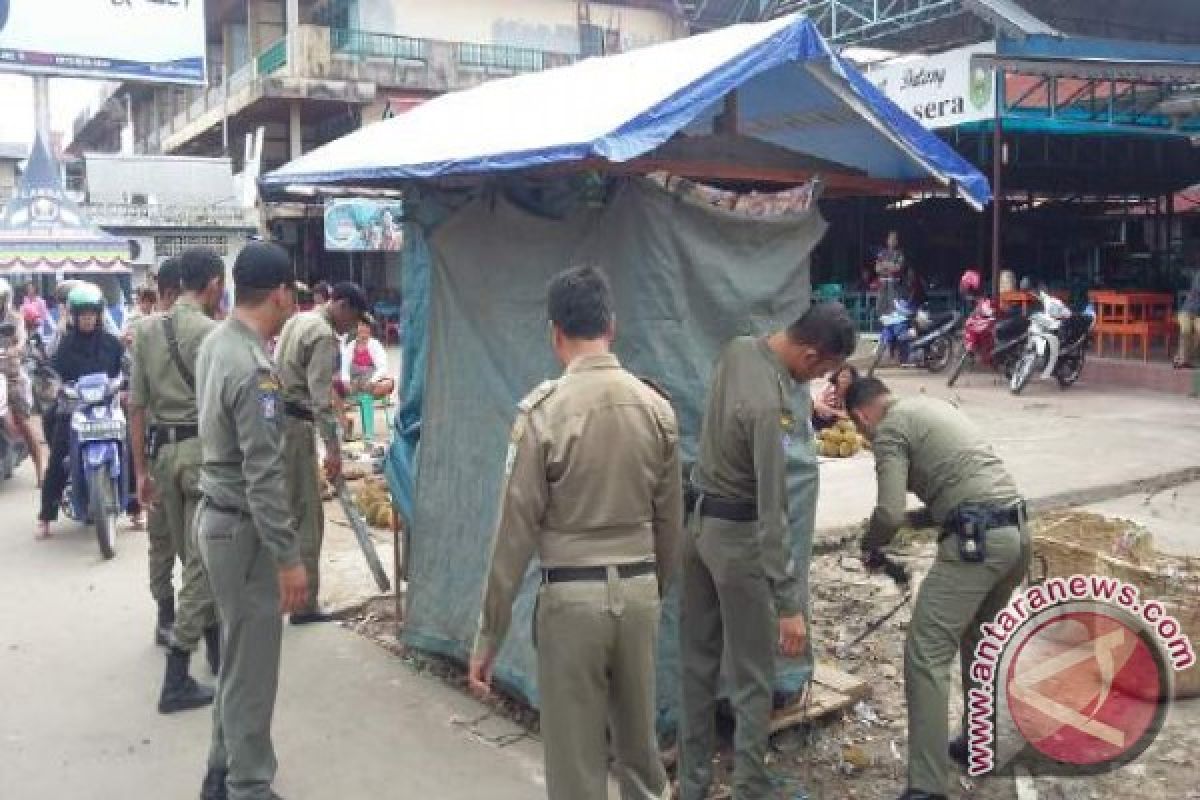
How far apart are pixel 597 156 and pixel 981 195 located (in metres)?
1.77

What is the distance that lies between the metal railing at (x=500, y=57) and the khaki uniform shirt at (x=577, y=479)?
23995mm

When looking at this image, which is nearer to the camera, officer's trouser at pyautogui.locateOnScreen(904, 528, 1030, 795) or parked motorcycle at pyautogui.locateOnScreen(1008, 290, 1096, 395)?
officer's trouser at pyautogui.locateOnScreen(904, 528, 1030, 795)

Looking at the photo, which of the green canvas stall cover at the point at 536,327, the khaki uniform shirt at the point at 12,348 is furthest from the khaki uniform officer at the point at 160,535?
the khaki uniform shirt at the point at 12,348

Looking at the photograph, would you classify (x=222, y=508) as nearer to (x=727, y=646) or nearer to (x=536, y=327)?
(x=536, y=327)

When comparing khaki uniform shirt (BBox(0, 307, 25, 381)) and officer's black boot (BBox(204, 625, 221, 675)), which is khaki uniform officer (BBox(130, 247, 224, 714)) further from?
khaki uniform shirt (BBox(0, 307, 25, 381))

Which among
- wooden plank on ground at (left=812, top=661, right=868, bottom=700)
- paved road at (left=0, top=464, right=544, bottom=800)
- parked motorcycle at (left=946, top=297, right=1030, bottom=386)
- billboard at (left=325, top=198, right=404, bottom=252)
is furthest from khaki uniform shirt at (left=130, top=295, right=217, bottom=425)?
billboard at (left=325, top=198, right=404, bottom=252)

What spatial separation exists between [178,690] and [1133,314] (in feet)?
42.3

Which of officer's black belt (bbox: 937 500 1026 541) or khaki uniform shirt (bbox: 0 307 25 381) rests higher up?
khaki uniform shirt (bbox: 0 307 25 381)

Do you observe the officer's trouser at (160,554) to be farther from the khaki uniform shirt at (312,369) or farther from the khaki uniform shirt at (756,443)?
the khaki uniform shirt at (756,443)

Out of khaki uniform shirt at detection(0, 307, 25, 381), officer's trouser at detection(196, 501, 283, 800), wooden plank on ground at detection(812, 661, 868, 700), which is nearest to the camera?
officer's trouser at detection(196, 501, 283, 800)

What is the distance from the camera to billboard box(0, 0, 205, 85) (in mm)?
20781

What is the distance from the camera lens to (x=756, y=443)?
3469mm

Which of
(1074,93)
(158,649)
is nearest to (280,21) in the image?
(1074,93)

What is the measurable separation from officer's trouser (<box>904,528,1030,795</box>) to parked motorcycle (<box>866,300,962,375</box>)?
37.7 feet
